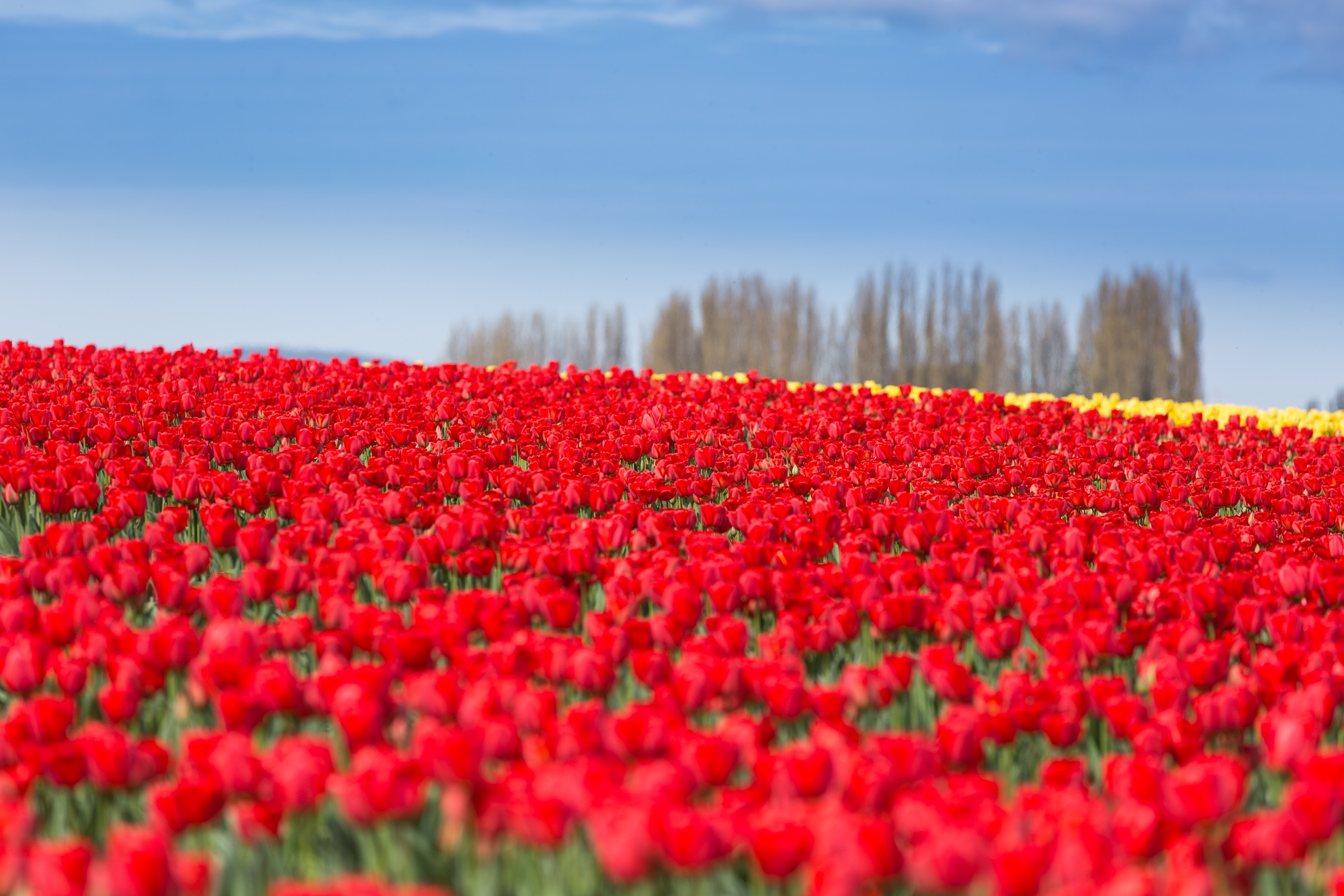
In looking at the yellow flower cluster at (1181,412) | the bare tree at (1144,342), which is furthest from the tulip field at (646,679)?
the bare tree at (1144,342)

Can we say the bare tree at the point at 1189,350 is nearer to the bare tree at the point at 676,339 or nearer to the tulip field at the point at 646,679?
the bare tree at the point at 676,339

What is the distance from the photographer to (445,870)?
120 inches

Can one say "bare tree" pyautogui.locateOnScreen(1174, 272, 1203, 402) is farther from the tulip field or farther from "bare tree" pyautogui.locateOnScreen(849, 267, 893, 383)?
the tulip field

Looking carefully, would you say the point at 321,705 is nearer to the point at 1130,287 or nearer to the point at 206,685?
the point at 206,685

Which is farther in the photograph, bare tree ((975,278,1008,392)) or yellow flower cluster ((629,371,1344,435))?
bare tree ((975,278,1008,392))

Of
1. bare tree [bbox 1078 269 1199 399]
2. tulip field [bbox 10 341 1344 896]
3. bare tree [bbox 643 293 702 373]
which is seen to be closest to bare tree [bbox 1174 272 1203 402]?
bare tree [bbox 1078 269 1199 399]

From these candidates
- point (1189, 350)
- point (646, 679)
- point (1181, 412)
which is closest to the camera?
point (646, 679)

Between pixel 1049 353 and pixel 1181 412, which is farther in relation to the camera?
pixel 1049 353

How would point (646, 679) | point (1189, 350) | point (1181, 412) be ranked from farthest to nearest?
point (1189, 350) < point (1181, 412) < point (646, 679)

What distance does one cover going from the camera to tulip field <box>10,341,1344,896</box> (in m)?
2.80

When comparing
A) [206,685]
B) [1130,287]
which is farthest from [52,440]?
[1130,287]

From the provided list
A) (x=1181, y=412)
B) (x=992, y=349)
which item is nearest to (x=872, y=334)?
(x=992, y=349)

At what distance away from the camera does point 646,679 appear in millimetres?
3891

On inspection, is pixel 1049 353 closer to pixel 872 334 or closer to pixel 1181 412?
pixel 872 334
